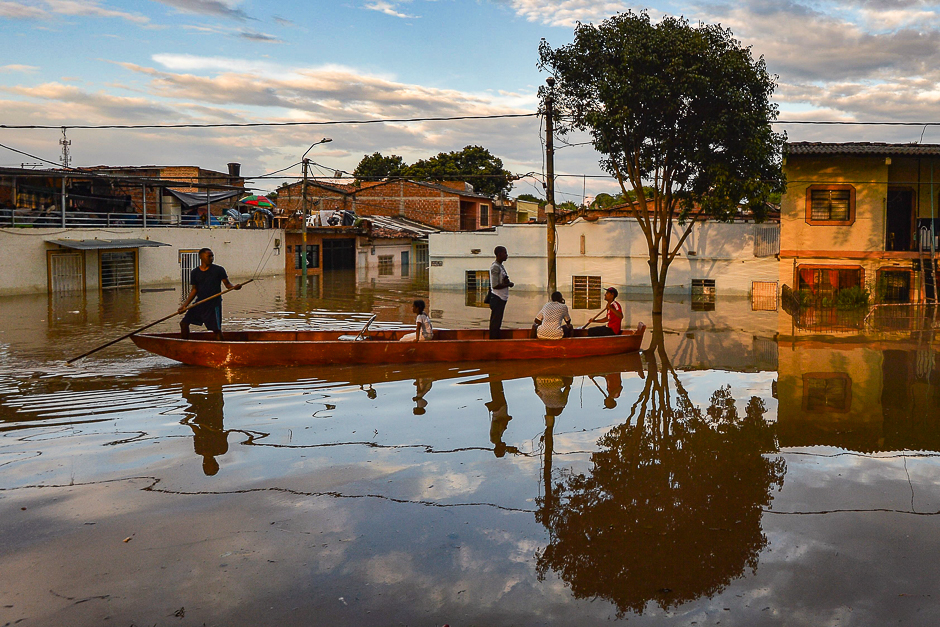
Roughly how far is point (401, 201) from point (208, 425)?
4439cm

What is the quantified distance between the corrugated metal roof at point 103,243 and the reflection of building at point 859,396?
23.7 m

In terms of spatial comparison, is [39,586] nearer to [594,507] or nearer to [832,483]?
[594,507]

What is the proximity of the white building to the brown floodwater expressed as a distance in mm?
15076

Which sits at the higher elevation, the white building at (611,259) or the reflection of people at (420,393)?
the white building at (611,259)

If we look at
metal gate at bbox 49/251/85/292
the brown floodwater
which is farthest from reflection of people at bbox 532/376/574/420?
metal gate at bbox 49/251/85/292

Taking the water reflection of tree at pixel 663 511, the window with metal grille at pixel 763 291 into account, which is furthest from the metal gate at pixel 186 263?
the water reflection of tree at pixel 663 511

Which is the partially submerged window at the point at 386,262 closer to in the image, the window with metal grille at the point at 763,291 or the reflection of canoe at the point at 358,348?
the window with metal grille at the point at 763,291

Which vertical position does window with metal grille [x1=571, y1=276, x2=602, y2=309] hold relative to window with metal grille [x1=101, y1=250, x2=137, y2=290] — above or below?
below

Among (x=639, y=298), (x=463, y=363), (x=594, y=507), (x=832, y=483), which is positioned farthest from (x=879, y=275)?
(x=594, y=507)

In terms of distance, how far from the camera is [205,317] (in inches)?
468

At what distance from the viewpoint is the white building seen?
2595 cm

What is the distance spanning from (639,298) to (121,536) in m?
22.7

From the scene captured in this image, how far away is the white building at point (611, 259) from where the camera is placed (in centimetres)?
2595

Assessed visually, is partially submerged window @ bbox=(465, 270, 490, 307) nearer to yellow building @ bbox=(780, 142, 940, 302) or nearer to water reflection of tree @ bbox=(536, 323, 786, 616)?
yellow building @ bbox=(780, 142, 940, 302)
